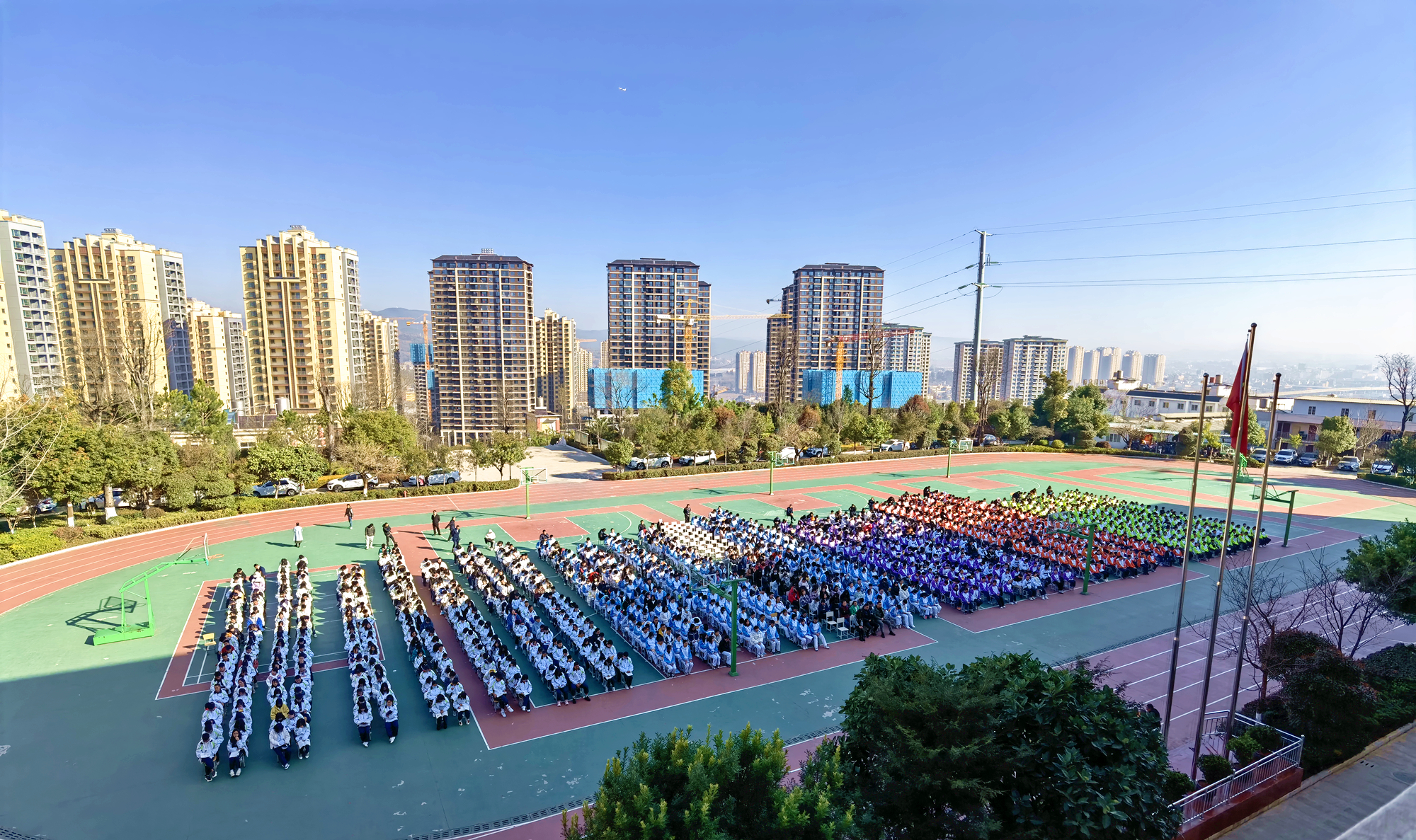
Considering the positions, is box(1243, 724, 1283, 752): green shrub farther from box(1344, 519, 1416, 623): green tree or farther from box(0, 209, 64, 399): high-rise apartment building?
box(0, 209, 64, 399): high-rise apartment building

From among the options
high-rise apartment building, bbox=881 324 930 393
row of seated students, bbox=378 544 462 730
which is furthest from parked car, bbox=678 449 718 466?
high-rise apartment building, bbox=881 324 930 393

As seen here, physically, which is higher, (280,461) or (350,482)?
(280,461)

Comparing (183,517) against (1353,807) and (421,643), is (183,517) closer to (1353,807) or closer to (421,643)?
(421,643)

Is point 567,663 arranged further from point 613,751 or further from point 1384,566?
point 1384,566

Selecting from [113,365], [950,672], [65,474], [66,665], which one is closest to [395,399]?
[113,365]

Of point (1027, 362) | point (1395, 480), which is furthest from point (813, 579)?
point (1027, 362)

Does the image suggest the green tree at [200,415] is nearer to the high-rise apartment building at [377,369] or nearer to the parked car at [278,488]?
the parked car at [278,488]
